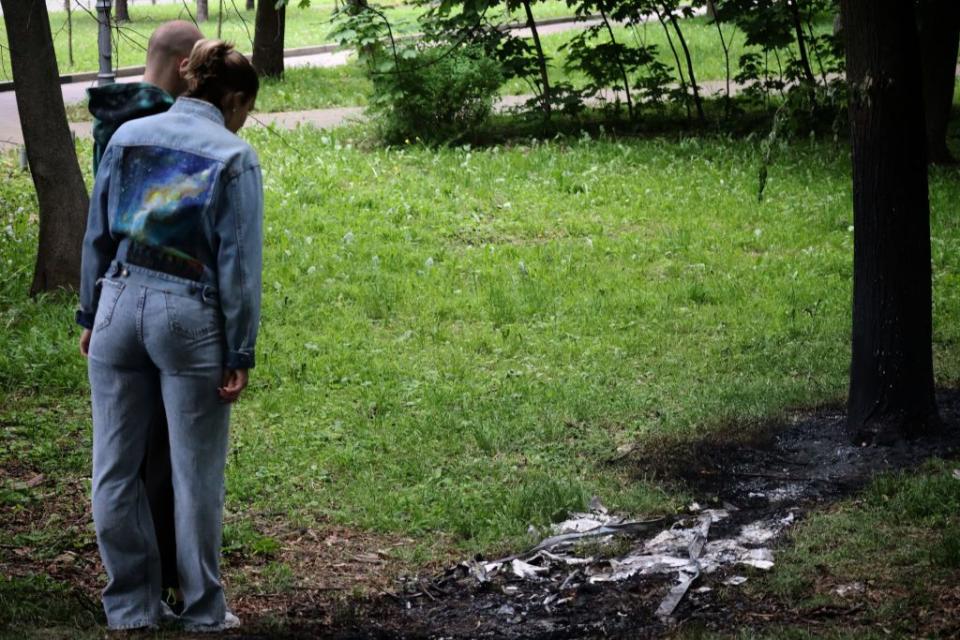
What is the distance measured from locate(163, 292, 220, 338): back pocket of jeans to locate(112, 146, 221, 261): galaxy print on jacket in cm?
14

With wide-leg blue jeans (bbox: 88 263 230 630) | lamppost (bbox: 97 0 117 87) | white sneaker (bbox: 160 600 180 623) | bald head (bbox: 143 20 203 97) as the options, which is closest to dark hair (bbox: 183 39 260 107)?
bald head (bbox: 143 20 203 97)

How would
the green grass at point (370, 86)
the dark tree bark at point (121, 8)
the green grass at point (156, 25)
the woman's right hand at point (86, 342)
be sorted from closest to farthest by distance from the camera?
the woman's right hand at point (86, 342)
the green grass at point (370, 86)
the green grass at point (156, 25)
the dark tree bark at point (121, 8)

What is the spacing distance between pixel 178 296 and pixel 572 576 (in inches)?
81.6

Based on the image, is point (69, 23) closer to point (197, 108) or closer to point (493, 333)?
point (493, 333)

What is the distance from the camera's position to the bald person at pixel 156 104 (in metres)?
4.35

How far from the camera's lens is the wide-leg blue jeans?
4.06m

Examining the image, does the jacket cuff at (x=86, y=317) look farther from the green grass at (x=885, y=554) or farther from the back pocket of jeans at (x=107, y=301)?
the green grass at (x=885, y=554)

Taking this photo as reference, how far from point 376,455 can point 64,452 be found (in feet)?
5.69

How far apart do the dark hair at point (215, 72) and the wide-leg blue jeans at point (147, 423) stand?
638mm

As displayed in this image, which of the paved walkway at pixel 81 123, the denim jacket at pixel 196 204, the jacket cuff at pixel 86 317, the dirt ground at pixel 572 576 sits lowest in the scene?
the dirt ground at pixel 572 576

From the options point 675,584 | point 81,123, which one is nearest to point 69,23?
point 81,123

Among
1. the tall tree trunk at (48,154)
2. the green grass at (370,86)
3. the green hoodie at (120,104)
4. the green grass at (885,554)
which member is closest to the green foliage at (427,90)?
the green grass at (370,86)

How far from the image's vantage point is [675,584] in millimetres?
4898

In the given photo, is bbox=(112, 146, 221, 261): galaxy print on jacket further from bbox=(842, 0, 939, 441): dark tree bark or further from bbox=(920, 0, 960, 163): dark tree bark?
bbox=(920, 0, 960, 163): dark tree bark
